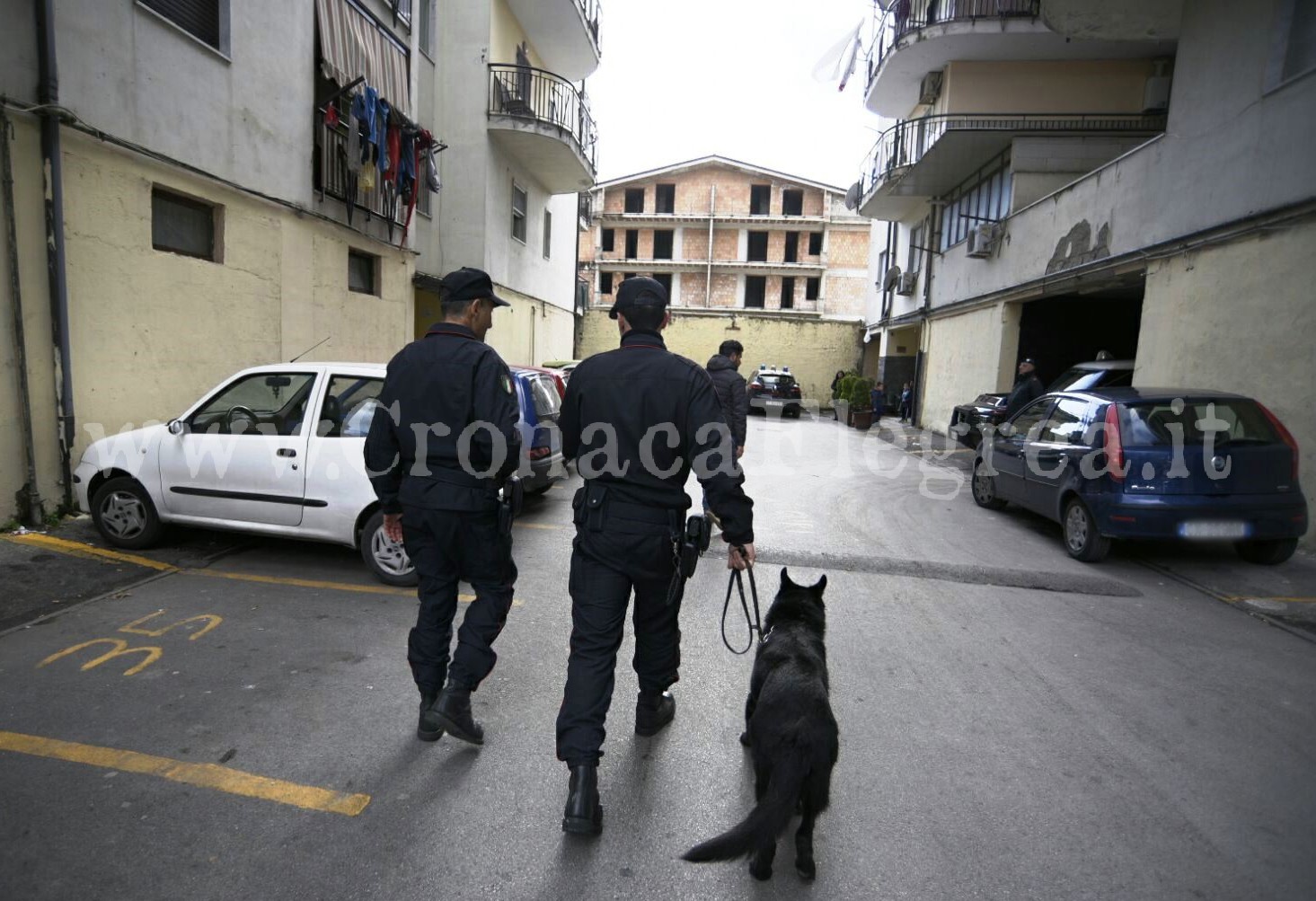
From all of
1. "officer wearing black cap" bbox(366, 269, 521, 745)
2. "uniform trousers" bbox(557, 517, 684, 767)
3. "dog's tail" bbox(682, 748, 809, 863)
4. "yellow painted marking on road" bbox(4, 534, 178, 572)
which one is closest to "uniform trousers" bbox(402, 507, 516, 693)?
"officer wearing black cap" bbox(366, 269, 521, 745)

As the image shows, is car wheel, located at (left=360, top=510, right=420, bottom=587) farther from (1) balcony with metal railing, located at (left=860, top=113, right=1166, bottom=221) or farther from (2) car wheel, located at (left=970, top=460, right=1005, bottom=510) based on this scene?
(1) balcony with metal railing, located at (left=860, top=113, right=1166, bottom=221)

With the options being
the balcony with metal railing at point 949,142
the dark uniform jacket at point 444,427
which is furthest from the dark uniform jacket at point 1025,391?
the dark uniform jacket at point 444,427

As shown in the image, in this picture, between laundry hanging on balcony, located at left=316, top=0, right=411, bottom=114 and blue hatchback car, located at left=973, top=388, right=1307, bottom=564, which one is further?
laundry hanging on balcony, located at left=316, top=0, right=411, bottom=114

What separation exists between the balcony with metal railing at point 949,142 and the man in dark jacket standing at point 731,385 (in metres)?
11.6

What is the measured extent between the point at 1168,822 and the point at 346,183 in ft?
36.7

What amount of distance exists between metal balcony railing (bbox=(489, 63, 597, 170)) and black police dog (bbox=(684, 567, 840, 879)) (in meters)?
15.0

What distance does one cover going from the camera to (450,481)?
2988 millimetres

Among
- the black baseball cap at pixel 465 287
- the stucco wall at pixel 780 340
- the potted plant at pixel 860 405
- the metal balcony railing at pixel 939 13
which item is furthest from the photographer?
the stucco wall at pixel 780 340

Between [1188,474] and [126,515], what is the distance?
8667 millimetres

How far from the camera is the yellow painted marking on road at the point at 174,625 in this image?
4207 mm

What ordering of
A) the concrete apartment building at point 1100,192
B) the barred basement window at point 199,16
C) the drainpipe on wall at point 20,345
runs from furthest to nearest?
the concrete apartment building at point 1100,192 → the barred basement window at point 199,16 → the drainpipe on wall at point 20,345

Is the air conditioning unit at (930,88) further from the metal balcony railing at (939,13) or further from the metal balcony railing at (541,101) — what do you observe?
the metal balcony railing at (541,101)

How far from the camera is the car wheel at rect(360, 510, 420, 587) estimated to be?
16.8 feet

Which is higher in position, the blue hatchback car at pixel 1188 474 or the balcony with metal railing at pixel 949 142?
the balcony with metal railing at pixel 949 142
